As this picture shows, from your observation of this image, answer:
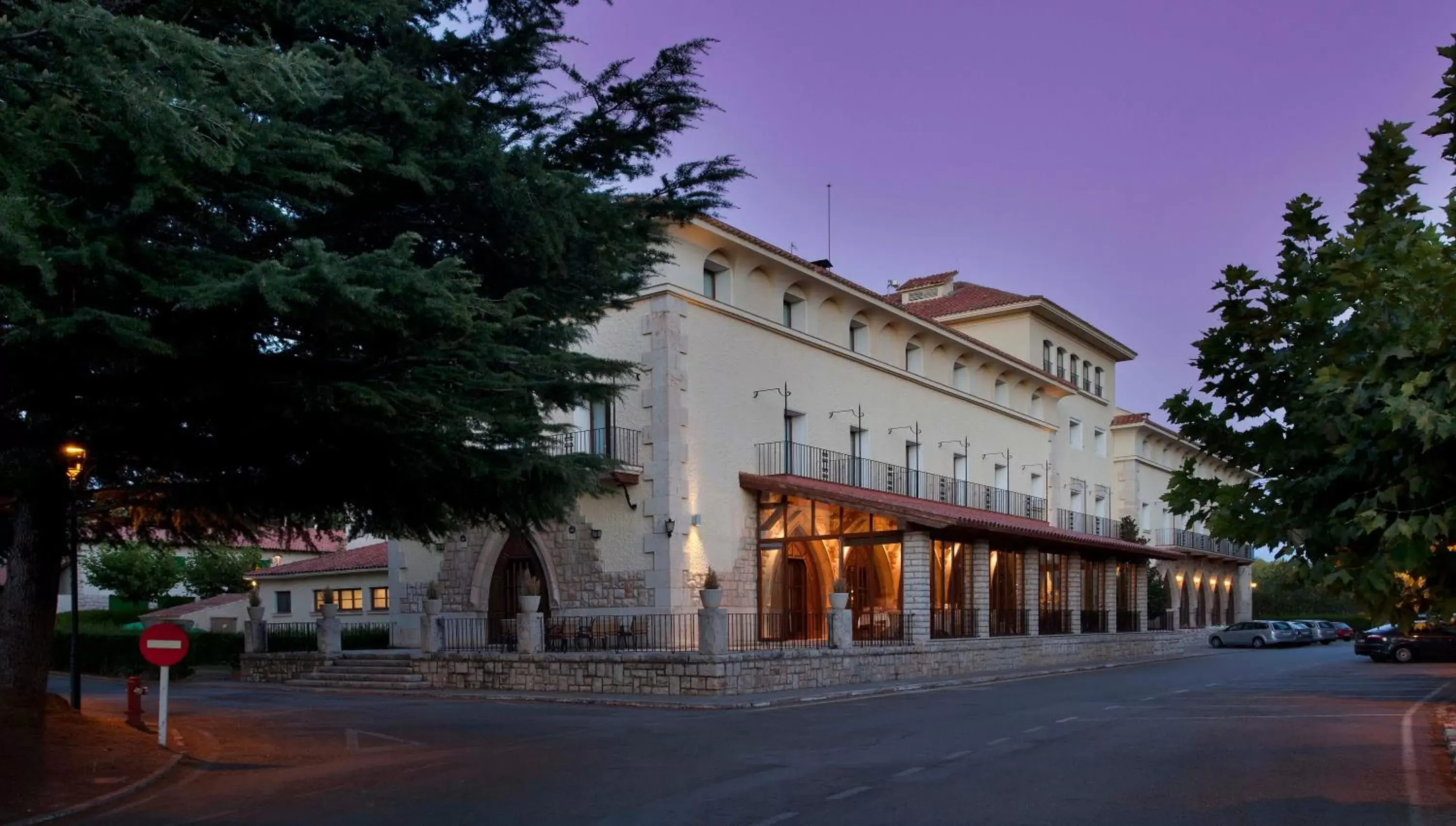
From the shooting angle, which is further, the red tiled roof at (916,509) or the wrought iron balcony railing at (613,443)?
the red tiled roof at (916,509)

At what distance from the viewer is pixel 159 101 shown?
7699 millimetres

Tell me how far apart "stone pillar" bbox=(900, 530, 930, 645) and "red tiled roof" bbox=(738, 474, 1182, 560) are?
585 millimetres

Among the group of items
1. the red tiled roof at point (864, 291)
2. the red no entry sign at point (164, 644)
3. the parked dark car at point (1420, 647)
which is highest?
the red tiled roof at point (864, 291)

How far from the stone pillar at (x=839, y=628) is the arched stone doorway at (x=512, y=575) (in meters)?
7.17

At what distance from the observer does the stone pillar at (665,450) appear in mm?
26016

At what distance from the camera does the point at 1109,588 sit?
41.3 m

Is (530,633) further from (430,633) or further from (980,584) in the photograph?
(980,584)

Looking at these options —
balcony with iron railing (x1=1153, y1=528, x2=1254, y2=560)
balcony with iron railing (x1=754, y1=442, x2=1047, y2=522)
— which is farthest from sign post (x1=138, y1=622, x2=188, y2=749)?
balcony with iron railing (x1=1153, y1=528, x2=1254, y2=560)

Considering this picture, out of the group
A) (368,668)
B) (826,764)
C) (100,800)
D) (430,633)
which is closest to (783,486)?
(430,633)

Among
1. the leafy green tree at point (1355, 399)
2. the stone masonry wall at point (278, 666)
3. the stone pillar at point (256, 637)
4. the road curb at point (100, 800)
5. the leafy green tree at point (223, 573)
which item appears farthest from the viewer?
the leafy green tree at point (223, 573)

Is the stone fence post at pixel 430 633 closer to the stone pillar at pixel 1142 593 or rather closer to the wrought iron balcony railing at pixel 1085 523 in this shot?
the wrought iron balcony railing at pixel 1085 523

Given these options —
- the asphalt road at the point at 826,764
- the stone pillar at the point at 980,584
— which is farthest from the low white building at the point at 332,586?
the stone pillar at the point at 980,584

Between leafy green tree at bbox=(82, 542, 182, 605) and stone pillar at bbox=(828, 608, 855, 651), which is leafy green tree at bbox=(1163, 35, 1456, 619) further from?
leafy green tree at bbox=(82, 542, 182, 605)

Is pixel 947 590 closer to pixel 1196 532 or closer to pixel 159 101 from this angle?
pixel 159 101
